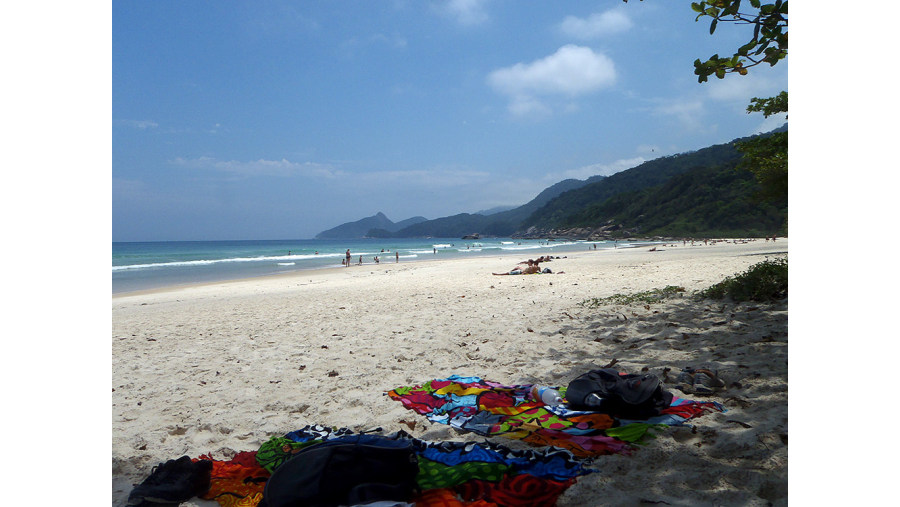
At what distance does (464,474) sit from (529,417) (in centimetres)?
95

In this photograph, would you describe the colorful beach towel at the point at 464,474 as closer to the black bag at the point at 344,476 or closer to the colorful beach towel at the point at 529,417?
the black bag at the point at 344,476

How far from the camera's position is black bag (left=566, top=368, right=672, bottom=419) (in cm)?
318

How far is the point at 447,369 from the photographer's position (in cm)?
471

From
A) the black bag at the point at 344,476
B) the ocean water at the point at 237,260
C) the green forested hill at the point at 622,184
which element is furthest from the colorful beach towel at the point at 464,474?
the green forested hill at the point at 622,184

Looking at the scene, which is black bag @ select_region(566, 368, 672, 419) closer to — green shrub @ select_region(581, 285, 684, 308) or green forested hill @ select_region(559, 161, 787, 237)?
green shrub @ select_region(581, 285, 684, 308)

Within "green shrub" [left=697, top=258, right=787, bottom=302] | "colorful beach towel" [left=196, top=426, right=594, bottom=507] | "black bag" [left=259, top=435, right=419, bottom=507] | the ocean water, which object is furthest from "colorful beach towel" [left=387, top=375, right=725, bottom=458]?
the ocean water

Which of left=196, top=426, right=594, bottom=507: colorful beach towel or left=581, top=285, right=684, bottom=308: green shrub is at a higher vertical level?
left=581, top=285, right=684, bottom=308: green shrub

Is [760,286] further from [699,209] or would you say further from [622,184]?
[622,184]

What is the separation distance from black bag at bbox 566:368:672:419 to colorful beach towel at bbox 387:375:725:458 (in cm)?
7

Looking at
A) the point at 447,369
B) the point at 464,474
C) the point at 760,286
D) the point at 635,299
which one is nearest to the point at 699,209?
the point at 635,299

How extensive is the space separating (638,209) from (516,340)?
82.5 m

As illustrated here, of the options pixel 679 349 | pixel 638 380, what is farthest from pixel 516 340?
pixel 638 380

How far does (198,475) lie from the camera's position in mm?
2525

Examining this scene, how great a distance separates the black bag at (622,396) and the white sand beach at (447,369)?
28 cm
